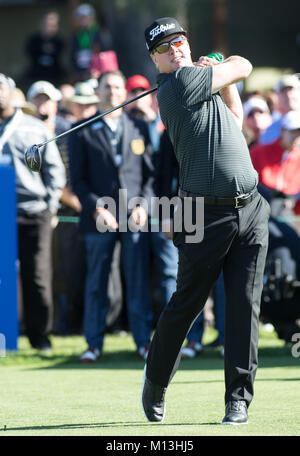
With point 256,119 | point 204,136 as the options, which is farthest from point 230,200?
point 256,119

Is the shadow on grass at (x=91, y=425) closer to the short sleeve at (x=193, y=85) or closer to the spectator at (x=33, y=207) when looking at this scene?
the short sleeve at (x=193, y=85)

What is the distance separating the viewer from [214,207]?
566 centimetres

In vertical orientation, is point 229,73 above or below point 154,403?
above

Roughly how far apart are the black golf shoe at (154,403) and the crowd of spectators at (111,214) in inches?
109

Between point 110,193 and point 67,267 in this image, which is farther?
point 67,267

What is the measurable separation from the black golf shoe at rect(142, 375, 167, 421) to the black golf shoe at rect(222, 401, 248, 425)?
41 cm

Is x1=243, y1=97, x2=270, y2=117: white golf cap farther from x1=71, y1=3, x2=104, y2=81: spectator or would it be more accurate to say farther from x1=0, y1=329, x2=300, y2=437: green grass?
x1=71, y1=3, x2=104, y2=81: spectator

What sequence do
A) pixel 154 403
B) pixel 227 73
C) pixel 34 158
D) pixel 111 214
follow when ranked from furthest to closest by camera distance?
1. pixel 111 214
2. pixel 34 158
3. pixel 154 403
4. pixel 227 73

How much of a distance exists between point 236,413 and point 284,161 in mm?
4508

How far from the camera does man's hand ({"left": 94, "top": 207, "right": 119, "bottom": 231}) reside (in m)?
8.76

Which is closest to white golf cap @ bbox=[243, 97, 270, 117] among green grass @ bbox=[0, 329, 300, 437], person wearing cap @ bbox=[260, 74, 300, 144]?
person wearing cap @ bbox=[260, 74, 300, 144]

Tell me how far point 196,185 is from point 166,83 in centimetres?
56

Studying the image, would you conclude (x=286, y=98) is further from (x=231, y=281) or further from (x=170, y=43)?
(x=231, y=281)

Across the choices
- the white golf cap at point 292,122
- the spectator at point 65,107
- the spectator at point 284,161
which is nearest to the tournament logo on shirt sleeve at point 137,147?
the spectator at point 284,161
